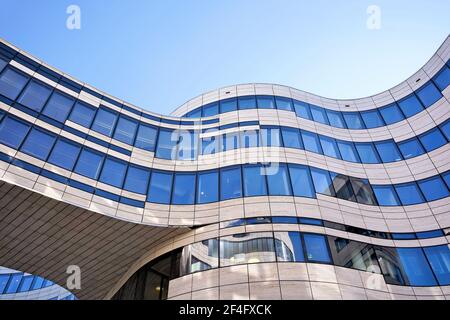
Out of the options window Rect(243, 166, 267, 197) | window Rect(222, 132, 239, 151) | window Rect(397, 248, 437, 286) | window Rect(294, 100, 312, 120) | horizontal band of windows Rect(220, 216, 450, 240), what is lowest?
window Rect(397, 248, 437, 286)

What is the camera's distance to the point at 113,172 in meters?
19.1

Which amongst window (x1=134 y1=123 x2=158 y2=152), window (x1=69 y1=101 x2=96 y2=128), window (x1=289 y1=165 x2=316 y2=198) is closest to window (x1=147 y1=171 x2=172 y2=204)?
window (x1=134 y1=123 x2=158 y2=152)

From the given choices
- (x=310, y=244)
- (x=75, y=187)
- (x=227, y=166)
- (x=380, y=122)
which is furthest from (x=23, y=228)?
(x=380, y=122)

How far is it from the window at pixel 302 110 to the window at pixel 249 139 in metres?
4.28

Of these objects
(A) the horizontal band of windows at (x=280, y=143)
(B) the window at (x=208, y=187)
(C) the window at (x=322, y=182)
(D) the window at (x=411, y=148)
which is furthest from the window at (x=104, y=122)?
(D) the window at (x=411, y=148)

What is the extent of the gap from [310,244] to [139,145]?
40.2 feet

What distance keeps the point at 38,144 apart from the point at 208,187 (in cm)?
962

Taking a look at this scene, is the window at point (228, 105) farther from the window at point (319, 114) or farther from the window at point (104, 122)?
the window at point (104, 122)

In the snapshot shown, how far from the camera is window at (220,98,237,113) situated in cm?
2392

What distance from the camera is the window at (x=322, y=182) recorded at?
19.5 meters

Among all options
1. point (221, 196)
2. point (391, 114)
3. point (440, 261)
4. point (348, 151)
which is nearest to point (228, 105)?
point (221, 196)

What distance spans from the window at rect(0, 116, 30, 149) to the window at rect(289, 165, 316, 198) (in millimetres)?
15019

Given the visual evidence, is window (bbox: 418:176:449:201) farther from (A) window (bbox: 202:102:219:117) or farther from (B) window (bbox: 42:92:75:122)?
(B) window (bbox: 42:92:75:122)
